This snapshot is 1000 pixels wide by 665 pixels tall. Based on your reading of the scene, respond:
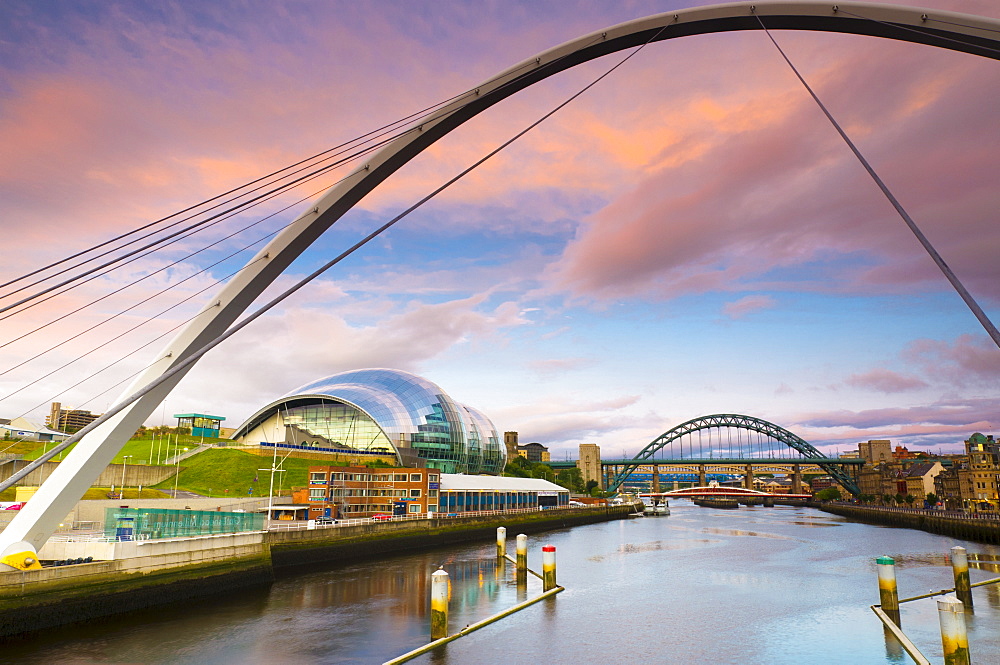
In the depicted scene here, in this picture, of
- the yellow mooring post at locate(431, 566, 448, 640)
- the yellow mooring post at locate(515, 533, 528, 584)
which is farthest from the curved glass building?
the yellow mooring post at locate(431, 566, 448, 640)

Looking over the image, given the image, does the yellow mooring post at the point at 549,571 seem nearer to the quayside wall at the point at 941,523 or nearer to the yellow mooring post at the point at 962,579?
the yellow mooring post at the point at 962,579

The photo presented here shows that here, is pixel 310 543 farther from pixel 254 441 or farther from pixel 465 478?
pixel 254 441

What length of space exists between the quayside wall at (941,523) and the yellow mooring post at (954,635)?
54602 mm

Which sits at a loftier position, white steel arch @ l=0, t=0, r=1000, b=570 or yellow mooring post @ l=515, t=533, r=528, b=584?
white steel arch @ l=0, t=0, r=1000, b=570

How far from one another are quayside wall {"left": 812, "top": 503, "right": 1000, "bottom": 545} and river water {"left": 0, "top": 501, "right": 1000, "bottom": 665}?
22750 mm

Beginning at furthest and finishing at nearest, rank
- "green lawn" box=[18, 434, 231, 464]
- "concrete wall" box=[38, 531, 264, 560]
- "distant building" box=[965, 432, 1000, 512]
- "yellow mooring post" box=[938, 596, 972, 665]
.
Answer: "distant building" box=[965, 432, 1000, 512] → "green lawn" box=[18, 434, 231, 464] → "concrete wall" box=[38, 531, 264, 560] → "yellow mooring post" box=[938, 596, 972, 665]

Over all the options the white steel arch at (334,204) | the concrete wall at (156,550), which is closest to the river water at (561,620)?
the concrete wall at (156,550)

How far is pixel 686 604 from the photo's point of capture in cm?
2936

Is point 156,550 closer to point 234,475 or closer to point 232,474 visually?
point 234,475

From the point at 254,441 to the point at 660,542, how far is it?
210ft

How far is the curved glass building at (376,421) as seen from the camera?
90125mm

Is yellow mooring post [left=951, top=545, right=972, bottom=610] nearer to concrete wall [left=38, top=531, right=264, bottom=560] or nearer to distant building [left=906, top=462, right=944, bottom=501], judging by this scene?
concrete wall [left=38, top=531, right=264, bottom=560]

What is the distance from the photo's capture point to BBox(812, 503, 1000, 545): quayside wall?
195 feet

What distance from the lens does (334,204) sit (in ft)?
49.6
